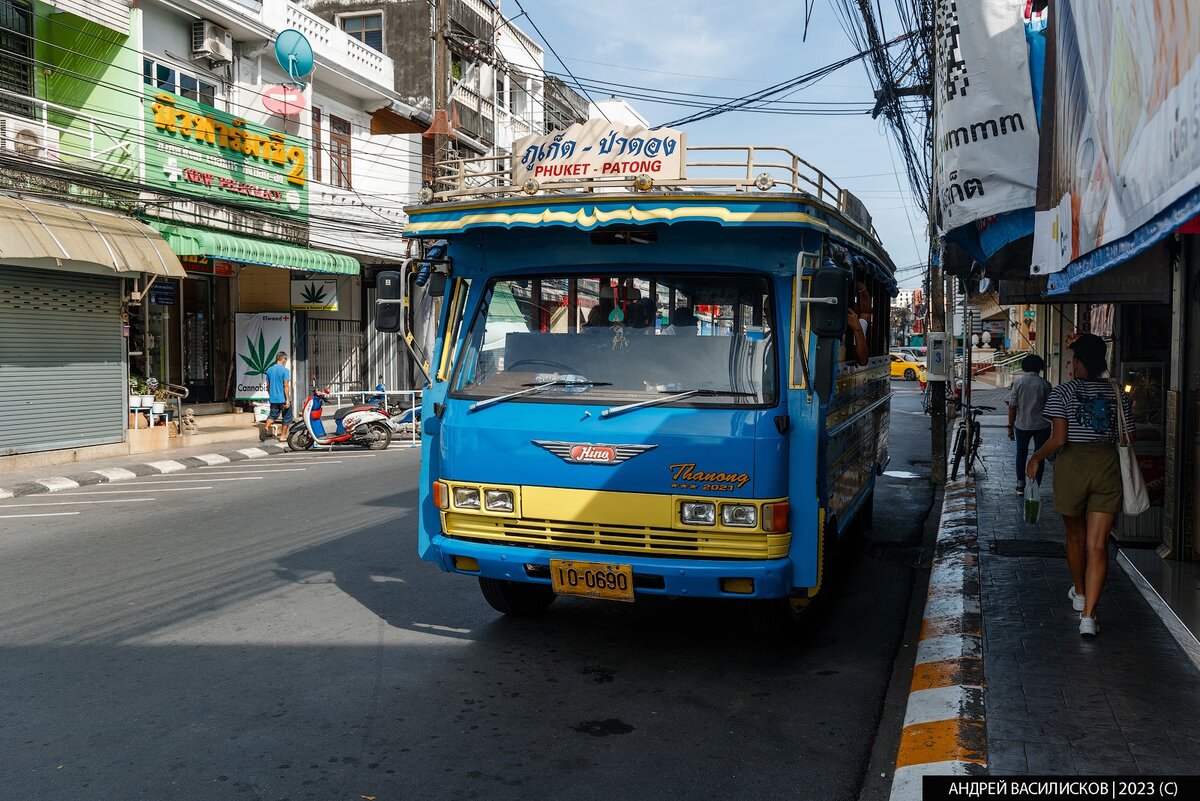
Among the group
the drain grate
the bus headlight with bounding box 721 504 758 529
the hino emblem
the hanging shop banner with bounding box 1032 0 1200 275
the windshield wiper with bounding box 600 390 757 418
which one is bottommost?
the drain grate

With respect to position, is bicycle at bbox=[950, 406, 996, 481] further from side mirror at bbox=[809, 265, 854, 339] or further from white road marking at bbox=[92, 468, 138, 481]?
white road marking at bbox=[92, 468, 138, 481]

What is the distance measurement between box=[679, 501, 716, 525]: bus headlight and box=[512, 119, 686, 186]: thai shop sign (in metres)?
1.75

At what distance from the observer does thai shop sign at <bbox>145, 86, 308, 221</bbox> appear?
16.0 meters

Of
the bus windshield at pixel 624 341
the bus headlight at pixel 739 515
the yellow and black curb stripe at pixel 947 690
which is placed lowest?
the yellow and black curb stripe at pixel 947 690

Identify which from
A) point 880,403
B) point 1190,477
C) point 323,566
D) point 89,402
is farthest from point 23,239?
point 1190,477

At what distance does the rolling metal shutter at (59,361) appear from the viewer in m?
13.9

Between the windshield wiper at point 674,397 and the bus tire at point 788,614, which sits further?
the bus tire at point 788,614

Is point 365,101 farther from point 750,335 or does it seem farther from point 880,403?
point 750,335

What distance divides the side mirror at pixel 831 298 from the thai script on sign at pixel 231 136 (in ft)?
46.9

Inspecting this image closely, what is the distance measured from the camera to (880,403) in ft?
30.4

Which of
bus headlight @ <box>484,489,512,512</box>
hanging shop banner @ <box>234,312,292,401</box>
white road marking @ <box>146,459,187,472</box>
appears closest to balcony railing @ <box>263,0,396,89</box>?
hanging shop banner @ <box>234,312,292,401</box>

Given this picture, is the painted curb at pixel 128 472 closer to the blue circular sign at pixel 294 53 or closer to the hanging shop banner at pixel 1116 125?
the blue circular sign at pixel 294 53

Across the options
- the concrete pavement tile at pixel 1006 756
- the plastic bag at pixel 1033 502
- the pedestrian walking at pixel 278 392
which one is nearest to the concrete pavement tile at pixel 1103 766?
the concrete pavement tile at pixel 1006 756

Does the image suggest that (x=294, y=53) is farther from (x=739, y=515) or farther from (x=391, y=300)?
(x=739, y=515)
